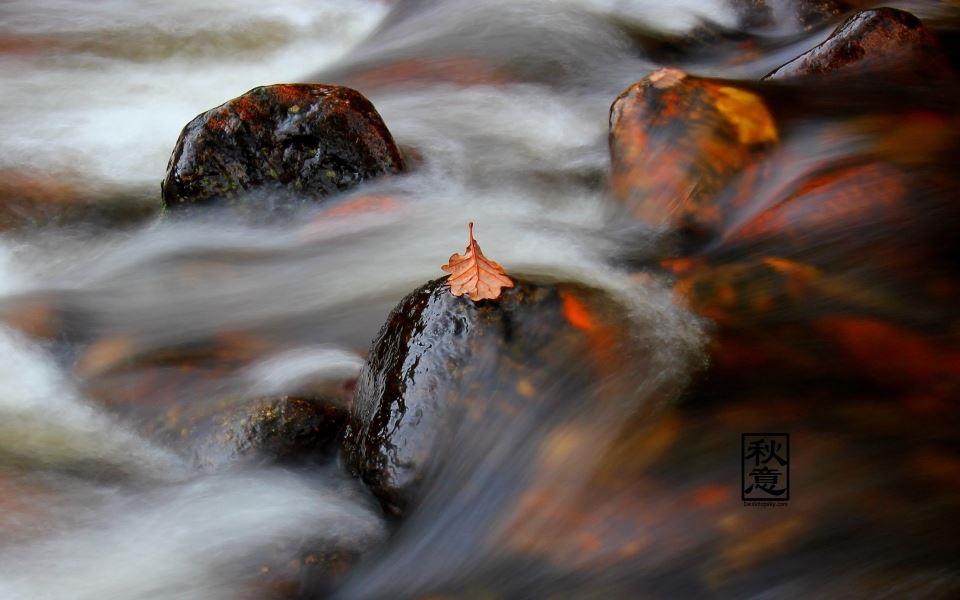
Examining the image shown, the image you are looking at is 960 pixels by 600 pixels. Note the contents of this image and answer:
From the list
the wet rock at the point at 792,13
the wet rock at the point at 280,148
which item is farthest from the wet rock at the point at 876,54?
the wet rock at the point at 280,148

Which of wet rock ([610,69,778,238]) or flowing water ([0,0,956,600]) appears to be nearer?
flowing water ([0,0,956,600])

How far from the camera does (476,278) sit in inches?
115

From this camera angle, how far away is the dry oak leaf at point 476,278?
2896 millimetres

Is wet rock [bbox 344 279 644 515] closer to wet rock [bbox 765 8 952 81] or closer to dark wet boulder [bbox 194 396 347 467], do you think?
dark wet boulder [bbox 194 396 347 467]

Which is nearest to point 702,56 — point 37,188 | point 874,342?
point 874,342

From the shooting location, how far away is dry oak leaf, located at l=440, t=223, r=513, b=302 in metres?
2.90

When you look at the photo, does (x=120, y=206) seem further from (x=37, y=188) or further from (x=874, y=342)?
(x=874, y=342)

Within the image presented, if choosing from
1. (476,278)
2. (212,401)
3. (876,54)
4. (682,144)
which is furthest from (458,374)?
(876,54)

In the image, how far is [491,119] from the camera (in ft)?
18.6

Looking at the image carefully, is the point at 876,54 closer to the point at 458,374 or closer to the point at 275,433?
the point at 458,374

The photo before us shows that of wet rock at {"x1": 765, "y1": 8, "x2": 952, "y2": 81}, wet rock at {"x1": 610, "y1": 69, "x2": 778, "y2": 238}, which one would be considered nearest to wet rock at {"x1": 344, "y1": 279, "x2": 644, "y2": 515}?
wet rock at {"x1": 610, "y1": 69, "x2": 778, "y2": 238}

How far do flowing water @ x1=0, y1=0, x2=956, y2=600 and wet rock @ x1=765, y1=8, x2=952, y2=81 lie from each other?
96 cm

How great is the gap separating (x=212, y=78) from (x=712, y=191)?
4.04m

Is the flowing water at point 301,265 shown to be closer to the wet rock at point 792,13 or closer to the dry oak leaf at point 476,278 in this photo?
the wet rock at point 792,13
